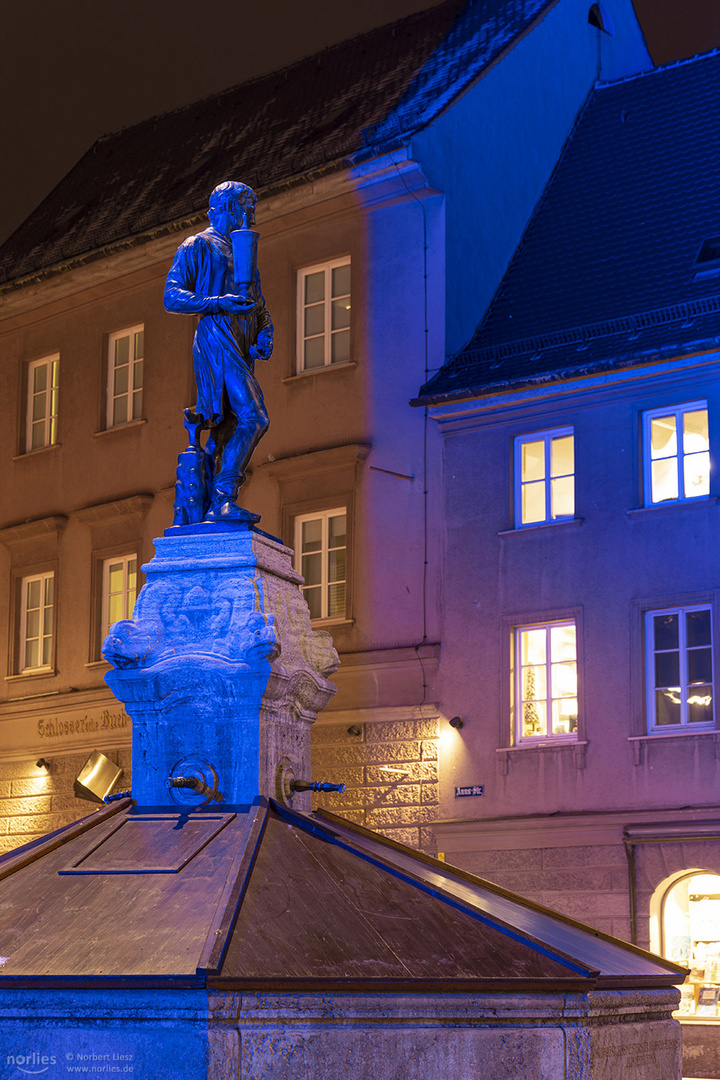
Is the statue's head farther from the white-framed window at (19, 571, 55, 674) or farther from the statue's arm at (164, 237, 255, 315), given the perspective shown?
the white-framed window at (19, 571, 55, 674)

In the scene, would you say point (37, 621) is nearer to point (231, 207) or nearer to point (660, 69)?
point (660, 69)

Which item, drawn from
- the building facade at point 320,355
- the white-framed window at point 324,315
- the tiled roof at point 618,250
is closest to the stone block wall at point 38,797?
the building facade at point 320,355

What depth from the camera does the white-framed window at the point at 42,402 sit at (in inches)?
1051

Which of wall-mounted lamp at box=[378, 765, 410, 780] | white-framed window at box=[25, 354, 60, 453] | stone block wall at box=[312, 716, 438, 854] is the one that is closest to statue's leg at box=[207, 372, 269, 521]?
stone block wall at box=[312, 716, 438, 854]

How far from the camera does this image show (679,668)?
60.6 ft

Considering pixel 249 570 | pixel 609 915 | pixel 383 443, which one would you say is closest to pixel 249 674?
pixel 249 570

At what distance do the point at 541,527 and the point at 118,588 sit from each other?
764cm

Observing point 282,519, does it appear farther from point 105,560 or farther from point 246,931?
point 246,931

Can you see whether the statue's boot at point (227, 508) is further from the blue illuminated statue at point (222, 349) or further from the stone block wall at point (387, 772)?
the stone block wall at point (387, 772)

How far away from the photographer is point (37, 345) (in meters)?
27.0

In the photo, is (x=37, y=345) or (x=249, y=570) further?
(x=37, y=345)

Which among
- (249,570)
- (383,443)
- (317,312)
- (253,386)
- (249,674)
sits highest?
(317,312)

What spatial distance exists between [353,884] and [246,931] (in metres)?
0.95

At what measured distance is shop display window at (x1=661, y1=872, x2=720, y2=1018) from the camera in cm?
1778
